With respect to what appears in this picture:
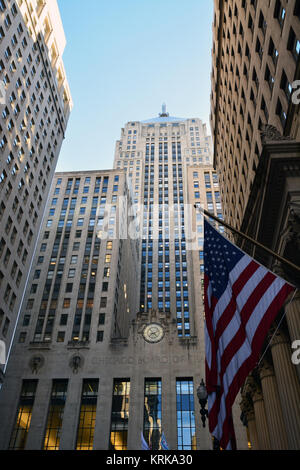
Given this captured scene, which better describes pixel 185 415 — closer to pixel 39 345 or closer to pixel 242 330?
pixel 39 345

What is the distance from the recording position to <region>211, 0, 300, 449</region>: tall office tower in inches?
784

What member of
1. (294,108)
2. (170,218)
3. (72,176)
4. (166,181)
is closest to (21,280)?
(294,108)

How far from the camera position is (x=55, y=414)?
64812 millimetres

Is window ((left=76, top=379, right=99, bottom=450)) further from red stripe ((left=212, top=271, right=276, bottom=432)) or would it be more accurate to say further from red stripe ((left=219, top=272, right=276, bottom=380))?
red stripe ((left=219, top=272, right=276, bottom=380))

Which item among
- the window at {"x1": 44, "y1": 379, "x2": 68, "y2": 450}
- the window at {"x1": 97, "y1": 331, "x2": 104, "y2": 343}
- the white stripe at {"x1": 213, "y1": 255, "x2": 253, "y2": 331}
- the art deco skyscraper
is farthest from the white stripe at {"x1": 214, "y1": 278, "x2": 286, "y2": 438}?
the window at {"x1": 97, "y1": 331, "x2": 104, "y2": 343}

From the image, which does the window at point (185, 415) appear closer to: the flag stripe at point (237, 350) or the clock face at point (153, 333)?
the clock face at point (153, 333)

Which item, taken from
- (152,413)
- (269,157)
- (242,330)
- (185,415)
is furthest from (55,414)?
(242,330)

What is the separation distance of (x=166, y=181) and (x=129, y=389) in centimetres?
8853

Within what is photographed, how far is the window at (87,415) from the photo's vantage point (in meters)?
61.7

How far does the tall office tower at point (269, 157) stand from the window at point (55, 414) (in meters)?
38.2

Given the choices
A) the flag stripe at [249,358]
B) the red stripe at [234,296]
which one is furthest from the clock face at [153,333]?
the flag stripe at [249,358]

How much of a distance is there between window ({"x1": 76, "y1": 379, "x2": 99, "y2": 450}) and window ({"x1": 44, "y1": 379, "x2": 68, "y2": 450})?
11.1 feet

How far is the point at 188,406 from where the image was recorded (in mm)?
64688

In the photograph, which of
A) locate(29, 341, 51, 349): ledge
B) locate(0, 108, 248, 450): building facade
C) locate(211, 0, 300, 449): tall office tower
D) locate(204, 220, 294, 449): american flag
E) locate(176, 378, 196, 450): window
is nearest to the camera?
locate(204, 220, 294, 449): american flag
